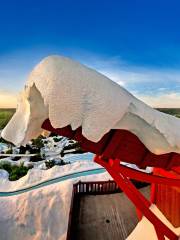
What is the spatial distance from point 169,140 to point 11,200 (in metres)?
7.67

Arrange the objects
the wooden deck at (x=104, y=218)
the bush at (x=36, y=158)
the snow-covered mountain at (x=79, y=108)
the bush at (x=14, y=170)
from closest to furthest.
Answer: the snow-covered mountain at (x=79, y=108), the wooden deck at (x=104, y=218), the bush at (x=14, y=170), the bush at (x=36, y=158)

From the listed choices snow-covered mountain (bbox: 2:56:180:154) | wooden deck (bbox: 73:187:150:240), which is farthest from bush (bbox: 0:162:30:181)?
snow-covered mountain (bbox: 2:56:180:154)

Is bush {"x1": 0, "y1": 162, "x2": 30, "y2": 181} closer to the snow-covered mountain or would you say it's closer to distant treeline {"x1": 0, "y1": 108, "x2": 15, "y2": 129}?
distant treeline {"x1": 0, "y1": 108, "x2": 15, "y2": 129}

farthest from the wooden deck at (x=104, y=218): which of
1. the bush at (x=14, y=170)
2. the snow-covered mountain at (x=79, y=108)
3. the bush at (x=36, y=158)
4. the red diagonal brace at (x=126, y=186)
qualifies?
the bush at (x=36, y=158)

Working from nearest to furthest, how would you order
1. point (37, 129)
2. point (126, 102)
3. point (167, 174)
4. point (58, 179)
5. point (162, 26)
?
point (126, 102) → point (37, 129) → point (167, 174) → point (58, 179) → point (162, 26)

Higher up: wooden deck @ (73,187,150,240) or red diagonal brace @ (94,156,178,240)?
red diagonal brace @ (94,156,178,240)

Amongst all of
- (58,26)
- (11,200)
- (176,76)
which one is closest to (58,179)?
(11,200)

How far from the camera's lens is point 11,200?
8.38m

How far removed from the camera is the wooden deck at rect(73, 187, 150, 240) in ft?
15.9

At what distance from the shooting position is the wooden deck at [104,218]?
484cm

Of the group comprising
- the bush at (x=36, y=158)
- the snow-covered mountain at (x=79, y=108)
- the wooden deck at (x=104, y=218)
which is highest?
the snow-covered mountain at (x=79, y=108)

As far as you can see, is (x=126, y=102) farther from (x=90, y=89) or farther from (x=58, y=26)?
(x=58, y=26)

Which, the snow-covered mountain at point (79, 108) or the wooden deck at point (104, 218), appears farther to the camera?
the wooden deck at point (104, 218)

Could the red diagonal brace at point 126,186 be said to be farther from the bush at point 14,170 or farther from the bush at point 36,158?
the bush at point 36,158
